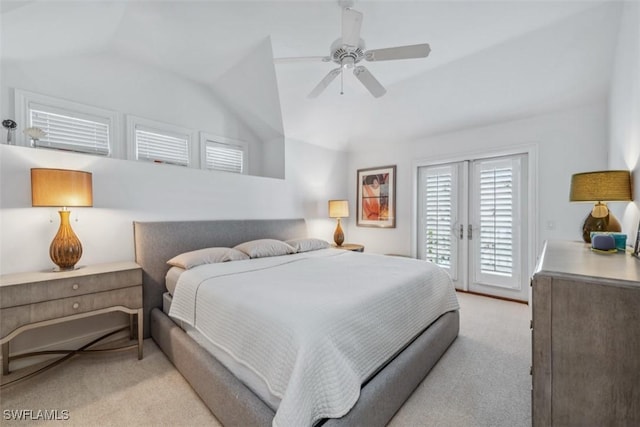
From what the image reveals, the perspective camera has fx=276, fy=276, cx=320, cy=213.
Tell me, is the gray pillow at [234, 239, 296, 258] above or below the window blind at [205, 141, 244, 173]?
below

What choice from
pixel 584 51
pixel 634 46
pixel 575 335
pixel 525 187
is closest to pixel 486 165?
pixel 525 187

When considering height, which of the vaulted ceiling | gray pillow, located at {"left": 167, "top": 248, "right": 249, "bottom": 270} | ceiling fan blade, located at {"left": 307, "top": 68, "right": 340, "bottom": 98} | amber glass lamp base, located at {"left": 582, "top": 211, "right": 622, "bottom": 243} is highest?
the vaulted ceiling

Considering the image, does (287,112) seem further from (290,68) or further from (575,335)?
(575,335)

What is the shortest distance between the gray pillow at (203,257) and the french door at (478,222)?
3.12 m

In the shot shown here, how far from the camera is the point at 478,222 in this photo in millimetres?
4055

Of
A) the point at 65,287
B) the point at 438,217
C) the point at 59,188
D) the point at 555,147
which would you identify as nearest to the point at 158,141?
the point at 59,188

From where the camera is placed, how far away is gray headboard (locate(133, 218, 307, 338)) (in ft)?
9.11

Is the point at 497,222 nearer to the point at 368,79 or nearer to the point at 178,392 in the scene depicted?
the point at 368,79

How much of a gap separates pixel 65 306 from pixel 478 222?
4703 millimetres

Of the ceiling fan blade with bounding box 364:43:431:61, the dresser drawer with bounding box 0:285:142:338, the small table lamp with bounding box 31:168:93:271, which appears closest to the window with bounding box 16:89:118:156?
the small table lamp with bounding box 31:168:93:271

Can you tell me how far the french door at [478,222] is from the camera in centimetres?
374

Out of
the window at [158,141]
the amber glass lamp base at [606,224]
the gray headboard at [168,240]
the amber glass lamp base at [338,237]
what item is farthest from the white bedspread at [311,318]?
the amber glass lamp base at [338,237]

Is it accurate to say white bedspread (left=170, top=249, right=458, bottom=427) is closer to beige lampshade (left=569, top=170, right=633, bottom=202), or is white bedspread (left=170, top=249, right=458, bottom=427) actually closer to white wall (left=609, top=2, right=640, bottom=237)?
beige lampshade (left=569, top=170, right=633, bottom=202)

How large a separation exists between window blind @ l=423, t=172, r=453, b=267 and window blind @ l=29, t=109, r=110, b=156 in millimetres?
4511
